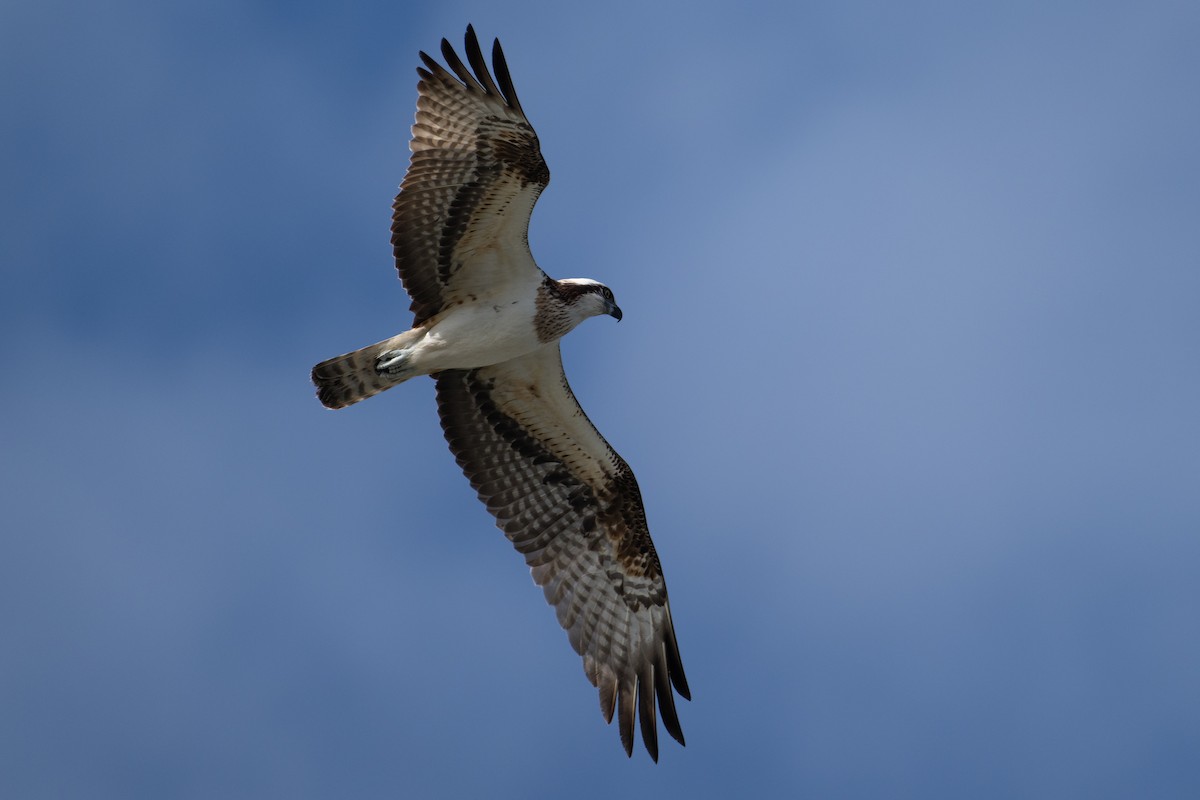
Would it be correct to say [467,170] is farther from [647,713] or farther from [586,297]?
[647,713]

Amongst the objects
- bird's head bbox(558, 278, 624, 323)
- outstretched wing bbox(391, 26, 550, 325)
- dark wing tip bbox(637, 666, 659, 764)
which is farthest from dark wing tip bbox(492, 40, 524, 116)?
dark wing tip bbox(637, 666, 659, 764)

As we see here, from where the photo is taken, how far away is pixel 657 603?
11.6 metres

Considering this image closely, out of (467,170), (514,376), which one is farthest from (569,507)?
(467,170)

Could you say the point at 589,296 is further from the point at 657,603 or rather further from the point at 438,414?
the point at 657,603

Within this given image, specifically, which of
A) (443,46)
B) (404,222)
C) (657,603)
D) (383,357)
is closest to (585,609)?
(657,603)

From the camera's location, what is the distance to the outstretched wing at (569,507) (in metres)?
11.3

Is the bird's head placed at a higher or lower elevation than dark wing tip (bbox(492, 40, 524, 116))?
lower

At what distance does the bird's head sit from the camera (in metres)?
10.9

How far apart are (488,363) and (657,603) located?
2.40 meters

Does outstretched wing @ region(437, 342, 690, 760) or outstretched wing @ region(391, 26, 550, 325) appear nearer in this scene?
outstretched wing @ region(391, 26, 550, 325)

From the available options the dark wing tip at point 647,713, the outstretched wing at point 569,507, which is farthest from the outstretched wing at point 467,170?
the dark wing tip at point 647,713

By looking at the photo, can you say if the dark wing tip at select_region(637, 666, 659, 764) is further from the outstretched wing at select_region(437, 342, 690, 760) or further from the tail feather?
the tail feather

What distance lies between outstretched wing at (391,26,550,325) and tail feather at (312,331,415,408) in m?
0.71

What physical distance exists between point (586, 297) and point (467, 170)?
4.44ft
